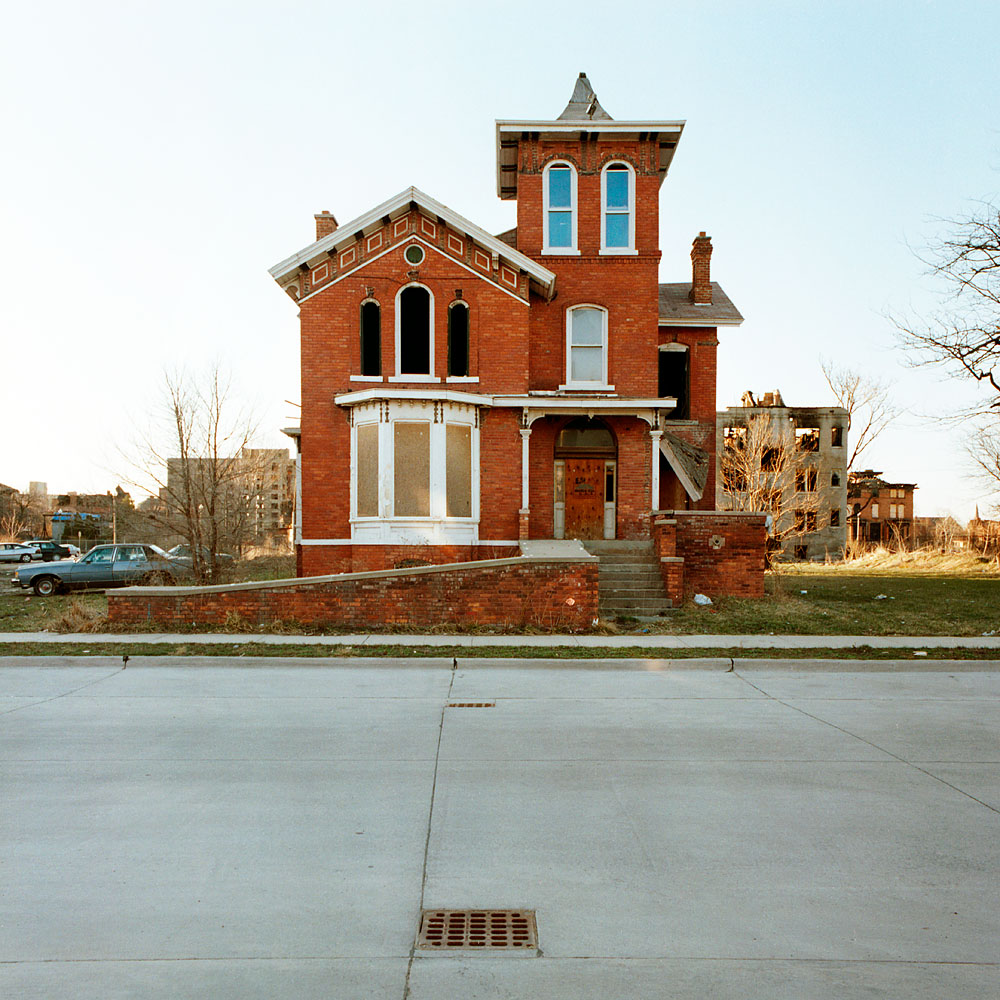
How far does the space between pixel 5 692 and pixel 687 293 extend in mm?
22727

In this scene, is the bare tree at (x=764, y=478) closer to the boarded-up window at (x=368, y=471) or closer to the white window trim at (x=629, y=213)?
the white window trim at (x=629, y=213)

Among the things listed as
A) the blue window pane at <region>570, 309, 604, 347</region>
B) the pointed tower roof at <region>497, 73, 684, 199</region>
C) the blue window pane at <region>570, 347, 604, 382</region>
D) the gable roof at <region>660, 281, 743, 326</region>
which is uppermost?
the pointed tower roof at <region>497, 73, 684, 199</region>

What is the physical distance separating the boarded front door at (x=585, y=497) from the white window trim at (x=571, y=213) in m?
5.74

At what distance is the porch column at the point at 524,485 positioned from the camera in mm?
19938

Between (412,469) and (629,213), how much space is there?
941 centimetres

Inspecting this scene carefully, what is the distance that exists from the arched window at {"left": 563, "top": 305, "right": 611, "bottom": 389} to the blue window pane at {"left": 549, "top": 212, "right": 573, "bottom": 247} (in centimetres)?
192

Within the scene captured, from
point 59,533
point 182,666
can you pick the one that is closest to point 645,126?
point 182,666

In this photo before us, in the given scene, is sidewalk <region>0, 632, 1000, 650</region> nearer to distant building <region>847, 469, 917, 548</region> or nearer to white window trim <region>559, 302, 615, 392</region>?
white window trim <region>559, 302, 615, 392</region>

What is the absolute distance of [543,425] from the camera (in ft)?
69.4

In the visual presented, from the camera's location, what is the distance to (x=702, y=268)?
25.1 meters

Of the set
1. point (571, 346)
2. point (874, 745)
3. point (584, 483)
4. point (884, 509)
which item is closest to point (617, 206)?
point (571, 346)

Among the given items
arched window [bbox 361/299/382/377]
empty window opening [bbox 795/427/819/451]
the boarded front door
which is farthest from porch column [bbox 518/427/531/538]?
empty window opening [bbox 795/427/819/451]

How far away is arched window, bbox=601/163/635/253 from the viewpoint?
21547 millimetres

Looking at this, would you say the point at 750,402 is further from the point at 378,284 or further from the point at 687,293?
the point at 378,284
